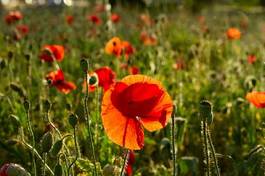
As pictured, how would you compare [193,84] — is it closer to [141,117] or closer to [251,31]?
[141,117]

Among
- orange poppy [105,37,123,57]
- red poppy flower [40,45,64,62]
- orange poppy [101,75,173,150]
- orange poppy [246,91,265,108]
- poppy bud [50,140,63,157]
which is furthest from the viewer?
orange poppy [105,37,123,57]

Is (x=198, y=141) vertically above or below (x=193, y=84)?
below

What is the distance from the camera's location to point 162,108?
2121 millimetres

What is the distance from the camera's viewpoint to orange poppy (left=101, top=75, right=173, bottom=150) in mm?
2018

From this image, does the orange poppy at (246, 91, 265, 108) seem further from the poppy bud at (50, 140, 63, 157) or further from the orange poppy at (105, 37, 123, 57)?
the orange poppy at (105, 37, 123, 57)

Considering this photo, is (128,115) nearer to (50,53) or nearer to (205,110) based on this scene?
(205,110)

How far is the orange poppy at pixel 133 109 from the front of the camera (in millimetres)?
2018

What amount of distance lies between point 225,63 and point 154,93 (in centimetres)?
419

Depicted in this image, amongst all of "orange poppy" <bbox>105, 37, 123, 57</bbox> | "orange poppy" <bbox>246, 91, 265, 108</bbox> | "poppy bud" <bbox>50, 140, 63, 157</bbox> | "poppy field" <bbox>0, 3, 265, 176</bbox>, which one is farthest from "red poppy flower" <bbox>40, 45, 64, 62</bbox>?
"poppy bud" <bbox>50, 140, 63, 157</bbox>

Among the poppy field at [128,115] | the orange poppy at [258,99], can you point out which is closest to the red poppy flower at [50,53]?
the poppy field at [128,115]

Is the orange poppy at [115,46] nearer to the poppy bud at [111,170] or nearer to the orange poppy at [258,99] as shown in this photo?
the orange poppy at [258,99]

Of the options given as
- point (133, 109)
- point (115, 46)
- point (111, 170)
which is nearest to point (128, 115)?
point (133, 109)

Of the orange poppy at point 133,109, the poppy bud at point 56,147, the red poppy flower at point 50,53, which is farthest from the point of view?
the red poppy flower at point 50,53

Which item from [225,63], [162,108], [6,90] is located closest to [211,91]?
[225,63]
